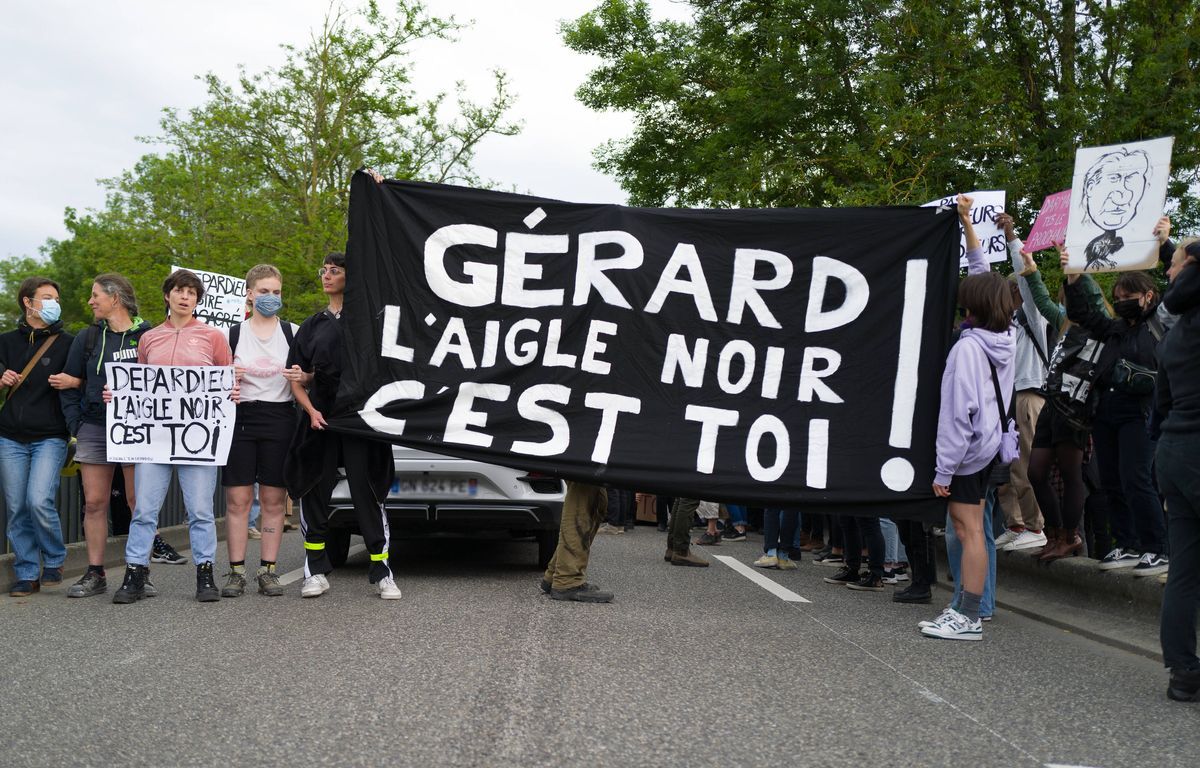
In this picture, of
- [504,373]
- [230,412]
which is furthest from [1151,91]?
[230,412]

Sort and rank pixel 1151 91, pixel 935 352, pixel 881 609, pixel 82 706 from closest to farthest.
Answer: pixel 82 706, pixel 935 352, pixel 881 609, pixel 1151 91

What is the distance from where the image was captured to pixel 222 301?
521 inches

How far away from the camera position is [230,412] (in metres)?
6.40

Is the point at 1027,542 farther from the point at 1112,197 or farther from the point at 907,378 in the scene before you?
the point at 1112,197

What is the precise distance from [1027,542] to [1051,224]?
8.72 feet

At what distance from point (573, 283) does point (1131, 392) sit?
142 inches

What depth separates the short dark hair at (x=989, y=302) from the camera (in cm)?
572

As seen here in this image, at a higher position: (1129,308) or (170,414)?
(1129,308)

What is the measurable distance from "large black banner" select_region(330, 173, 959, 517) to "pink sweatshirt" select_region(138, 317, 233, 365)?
3.15 ft

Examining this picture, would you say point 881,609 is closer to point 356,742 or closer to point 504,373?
point 504,373

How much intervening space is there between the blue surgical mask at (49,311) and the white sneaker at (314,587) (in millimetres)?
2383

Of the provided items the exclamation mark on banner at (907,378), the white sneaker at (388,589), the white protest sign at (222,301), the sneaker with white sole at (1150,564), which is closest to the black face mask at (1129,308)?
the exclamation mark on banner at (907,378)

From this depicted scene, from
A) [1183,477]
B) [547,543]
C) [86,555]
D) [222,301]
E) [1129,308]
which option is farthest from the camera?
[222,301]

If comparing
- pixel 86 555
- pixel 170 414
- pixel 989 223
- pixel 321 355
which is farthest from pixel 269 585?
pixel 989 223
